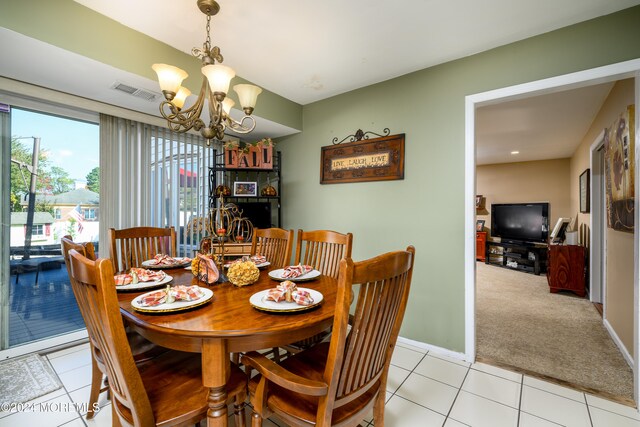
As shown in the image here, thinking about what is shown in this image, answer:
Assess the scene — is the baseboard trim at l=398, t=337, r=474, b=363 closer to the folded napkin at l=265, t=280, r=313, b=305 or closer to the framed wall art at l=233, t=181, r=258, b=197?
the folded napkin at l=265, t=280, r=313, b=305

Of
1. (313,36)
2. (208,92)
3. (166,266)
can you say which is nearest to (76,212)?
(166,266)

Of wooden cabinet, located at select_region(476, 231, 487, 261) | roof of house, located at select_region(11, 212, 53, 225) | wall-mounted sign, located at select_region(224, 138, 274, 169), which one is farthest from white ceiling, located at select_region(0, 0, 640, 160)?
wooden cabinet, located at select_region(476, 231, 487, 261)

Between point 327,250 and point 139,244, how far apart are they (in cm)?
149

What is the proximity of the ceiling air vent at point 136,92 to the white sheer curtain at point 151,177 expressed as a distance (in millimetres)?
564

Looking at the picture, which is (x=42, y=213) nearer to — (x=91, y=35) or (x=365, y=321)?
(x=91, y=35)

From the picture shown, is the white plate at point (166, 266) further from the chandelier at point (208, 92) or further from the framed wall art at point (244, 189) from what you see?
the framed wall art at point (244, 189)

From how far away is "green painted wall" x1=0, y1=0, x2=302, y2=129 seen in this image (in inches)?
62.5

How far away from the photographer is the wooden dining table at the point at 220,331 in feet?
3.32

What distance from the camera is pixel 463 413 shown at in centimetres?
168

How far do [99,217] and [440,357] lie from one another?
3335 mm

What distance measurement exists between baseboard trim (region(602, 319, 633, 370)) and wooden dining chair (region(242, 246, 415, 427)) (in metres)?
2.47

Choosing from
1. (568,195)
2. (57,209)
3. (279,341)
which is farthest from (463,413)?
(568,195)

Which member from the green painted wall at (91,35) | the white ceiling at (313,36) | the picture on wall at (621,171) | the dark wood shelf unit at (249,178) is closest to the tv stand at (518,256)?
the picture on wall at (621,171)

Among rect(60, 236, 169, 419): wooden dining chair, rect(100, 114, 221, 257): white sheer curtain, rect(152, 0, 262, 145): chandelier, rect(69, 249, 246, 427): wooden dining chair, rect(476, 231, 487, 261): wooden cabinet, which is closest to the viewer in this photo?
rect(69, 249, 246, 427): wooden dining chair
